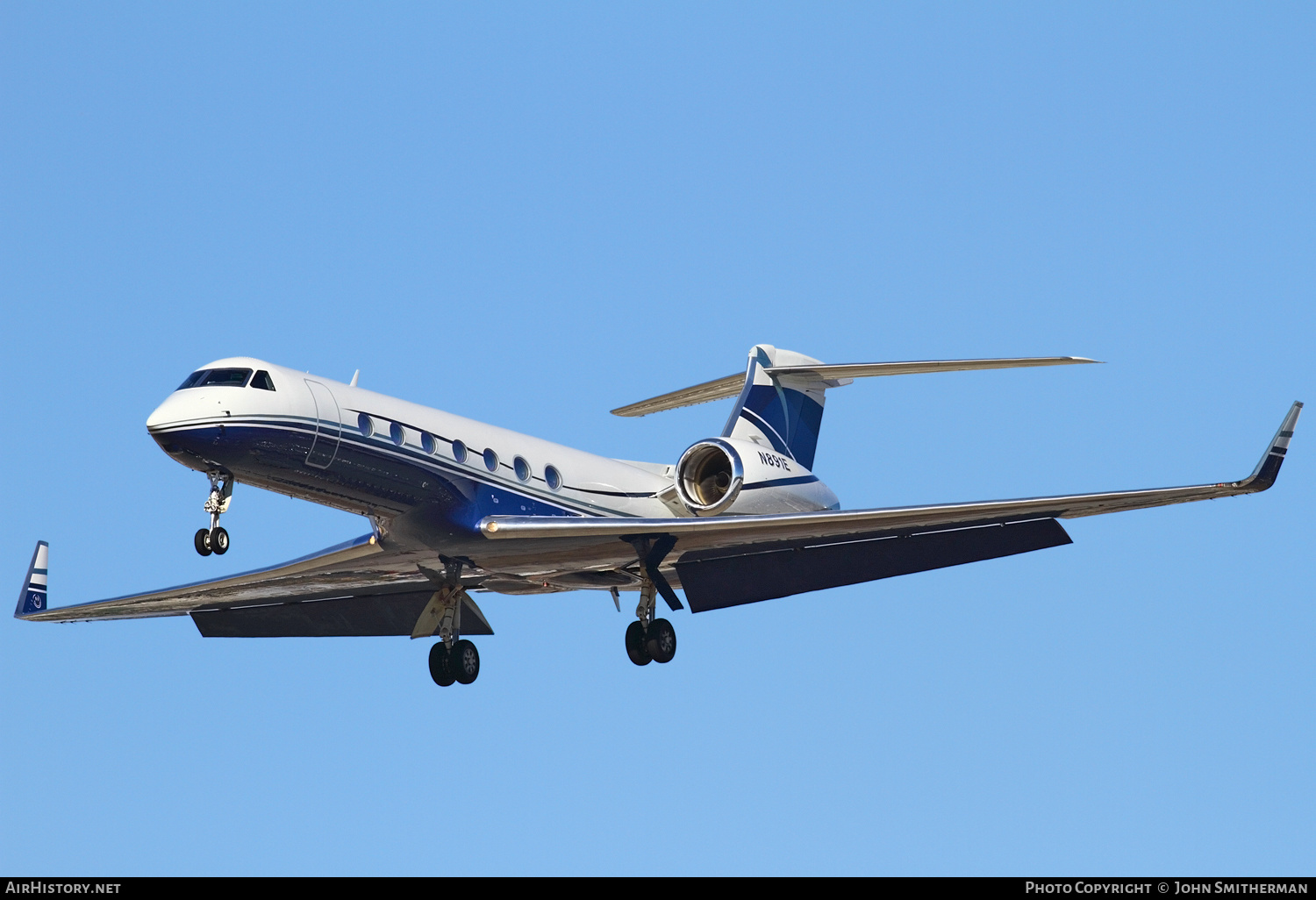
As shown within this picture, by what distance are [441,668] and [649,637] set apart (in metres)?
2.71

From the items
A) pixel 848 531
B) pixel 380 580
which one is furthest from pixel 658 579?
pixel 380 580

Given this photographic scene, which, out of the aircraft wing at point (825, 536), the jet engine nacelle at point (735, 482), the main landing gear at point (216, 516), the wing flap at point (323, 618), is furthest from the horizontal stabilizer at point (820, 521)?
the wing flap at point (323, 618)

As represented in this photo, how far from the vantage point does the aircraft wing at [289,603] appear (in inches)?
889

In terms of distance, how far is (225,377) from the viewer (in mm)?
18484

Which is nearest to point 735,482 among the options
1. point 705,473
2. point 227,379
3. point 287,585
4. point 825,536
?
point 705,473

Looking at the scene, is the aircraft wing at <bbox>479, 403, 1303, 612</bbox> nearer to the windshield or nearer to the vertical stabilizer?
the vertical stabilizer

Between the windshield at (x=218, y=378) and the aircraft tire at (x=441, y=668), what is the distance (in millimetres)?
5013

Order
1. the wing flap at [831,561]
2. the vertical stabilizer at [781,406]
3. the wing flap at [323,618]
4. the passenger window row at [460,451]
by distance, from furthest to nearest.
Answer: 1. the wing flap at [323,618]
2. the vertical stabilizer at [781,406]
3. the wing flap at [831,561]
4. the passenger window row at [460,451]

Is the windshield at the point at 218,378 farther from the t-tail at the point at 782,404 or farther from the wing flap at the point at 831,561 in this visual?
the t-tail at the point at 782,404

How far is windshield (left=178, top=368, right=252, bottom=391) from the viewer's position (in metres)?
18.4

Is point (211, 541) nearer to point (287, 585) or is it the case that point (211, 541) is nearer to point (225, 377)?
point (225, 377)

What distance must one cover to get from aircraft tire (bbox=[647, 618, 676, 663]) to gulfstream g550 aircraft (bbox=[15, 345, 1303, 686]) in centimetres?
2
